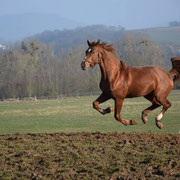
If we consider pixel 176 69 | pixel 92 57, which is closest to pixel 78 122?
pixel 176 69

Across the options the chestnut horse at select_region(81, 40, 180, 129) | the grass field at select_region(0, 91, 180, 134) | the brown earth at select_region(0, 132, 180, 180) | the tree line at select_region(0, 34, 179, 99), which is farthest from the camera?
the tree line at select_region(0, 34, 179, 99)

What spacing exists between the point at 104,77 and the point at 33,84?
200 ft

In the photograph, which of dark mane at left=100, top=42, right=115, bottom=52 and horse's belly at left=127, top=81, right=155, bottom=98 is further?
horse's belly at left=127, top=81, right=155, bottom=98

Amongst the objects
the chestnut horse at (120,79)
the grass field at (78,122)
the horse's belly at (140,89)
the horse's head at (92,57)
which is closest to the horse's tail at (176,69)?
the chestnut horse at (120,79)

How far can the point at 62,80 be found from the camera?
72438mm

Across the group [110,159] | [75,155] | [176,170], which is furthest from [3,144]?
[176,170]

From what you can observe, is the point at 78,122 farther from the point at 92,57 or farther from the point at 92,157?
the point at 92,157

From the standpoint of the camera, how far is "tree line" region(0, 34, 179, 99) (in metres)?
68.4

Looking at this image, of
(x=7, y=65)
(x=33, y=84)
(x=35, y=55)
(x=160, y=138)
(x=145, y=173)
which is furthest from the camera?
(x=35, y=55)

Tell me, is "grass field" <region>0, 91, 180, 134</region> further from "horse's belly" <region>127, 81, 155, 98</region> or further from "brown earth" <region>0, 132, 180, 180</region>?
"brown earth" <region>0, 132, 180, 180</region>

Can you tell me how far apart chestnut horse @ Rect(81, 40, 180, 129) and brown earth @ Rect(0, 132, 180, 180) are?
3.35 ft

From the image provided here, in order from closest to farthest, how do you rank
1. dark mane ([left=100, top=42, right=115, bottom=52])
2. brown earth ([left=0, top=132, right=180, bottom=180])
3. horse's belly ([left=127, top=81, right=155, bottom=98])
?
brown earth ([left=0, top=132, right=180, bottom=180]) → dark mane ([left=100, top=42, right=115, bottom=52]) → horse's belly ([left=127, top=81, right=155, bottom=98])

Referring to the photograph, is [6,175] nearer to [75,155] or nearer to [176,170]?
[75,155]

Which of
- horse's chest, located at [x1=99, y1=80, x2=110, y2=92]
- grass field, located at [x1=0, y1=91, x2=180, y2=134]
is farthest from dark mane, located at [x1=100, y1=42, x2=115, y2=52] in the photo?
grass field, located at [x1=0, y1=91, x2=180, y2=134]
